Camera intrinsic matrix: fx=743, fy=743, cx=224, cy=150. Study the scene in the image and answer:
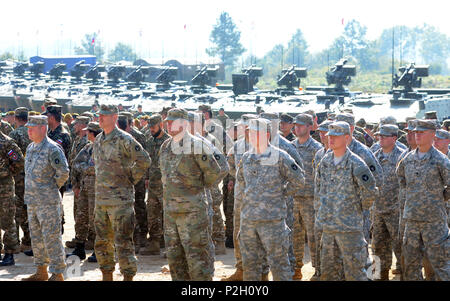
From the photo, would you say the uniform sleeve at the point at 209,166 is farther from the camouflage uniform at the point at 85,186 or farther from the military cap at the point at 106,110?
the camouflage uniform at the point at 85,186

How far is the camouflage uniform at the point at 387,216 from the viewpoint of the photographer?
877 centimetres

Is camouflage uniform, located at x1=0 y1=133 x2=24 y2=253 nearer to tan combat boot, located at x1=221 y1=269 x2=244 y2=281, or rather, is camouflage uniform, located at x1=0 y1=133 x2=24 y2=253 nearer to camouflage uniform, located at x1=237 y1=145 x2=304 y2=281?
tan combat boot, located at x1=221 y1=269 x2=244 y2=281

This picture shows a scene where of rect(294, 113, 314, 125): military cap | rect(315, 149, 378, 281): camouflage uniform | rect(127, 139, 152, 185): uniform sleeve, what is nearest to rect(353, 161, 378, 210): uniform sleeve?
rect(315, 149, 378, 281): camouflage uniform

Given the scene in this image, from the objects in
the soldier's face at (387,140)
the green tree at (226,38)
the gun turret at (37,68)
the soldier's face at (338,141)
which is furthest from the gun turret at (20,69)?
the green tree at (226,38)

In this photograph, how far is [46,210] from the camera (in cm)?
851

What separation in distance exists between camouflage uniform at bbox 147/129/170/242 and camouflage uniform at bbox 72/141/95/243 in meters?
0.87

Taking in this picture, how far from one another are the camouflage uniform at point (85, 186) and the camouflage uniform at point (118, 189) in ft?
6.17

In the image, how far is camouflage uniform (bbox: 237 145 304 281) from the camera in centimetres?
711

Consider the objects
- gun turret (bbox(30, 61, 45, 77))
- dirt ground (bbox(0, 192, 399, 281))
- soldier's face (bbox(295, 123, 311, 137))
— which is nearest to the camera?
dirt ground (bbox(0, 192, 399, 281))

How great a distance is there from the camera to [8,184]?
1001cm

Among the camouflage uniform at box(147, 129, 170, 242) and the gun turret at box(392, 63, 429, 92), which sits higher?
the gun turret at box(392, 63, 429, 92)

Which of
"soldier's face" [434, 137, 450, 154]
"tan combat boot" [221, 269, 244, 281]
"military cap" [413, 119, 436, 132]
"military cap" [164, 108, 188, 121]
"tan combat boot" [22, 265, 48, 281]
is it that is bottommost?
"tan combat boot" [221, 269, 244, 281]
